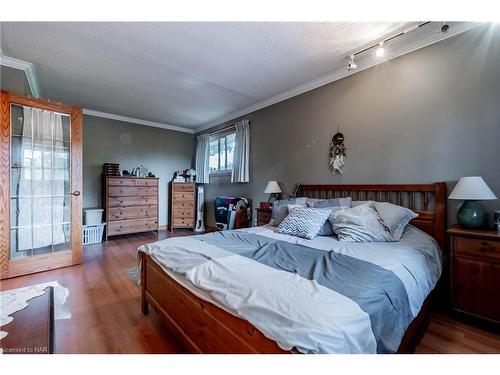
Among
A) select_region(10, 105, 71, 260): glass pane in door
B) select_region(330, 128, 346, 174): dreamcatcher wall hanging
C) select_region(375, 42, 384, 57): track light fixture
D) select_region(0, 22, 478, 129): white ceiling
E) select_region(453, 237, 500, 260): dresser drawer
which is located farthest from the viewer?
select_region(330, 128, 346, 174): dreamcatcher wall hanging

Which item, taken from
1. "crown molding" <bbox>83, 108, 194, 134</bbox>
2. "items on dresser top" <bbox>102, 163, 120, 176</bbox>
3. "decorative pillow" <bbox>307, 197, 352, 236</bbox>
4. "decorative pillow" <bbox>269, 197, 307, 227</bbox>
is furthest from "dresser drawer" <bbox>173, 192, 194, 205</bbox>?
"decorative pillow" <bbox>307, 197, 352, 236</bbox>

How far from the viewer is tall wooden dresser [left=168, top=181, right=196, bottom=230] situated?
5289 mm

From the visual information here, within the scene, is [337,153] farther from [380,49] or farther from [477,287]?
[477,287]

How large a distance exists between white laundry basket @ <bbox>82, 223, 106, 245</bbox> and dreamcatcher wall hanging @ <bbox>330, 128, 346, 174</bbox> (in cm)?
414

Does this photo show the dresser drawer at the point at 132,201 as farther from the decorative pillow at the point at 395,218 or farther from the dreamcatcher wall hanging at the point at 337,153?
the decorative pillow at the point at 395,218

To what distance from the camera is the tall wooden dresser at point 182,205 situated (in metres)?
5.29

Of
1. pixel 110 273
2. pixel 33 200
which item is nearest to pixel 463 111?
pixel 110 273

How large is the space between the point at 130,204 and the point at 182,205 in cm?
108

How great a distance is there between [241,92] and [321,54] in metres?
1.39

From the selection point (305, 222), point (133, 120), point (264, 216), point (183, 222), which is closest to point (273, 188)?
point (264, 216)

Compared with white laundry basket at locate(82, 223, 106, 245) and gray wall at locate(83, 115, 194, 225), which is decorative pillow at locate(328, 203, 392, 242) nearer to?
white laundry basket at locate(82, 223, 106, 245)

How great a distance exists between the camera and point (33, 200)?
9.41 feet

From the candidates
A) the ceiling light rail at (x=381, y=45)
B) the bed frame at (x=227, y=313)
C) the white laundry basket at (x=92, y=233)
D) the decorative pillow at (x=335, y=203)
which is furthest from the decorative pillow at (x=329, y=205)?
the white laundry basket at (x=92, y=233)

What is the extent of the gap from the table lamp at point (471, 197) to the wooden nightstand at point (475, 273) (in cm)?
10
